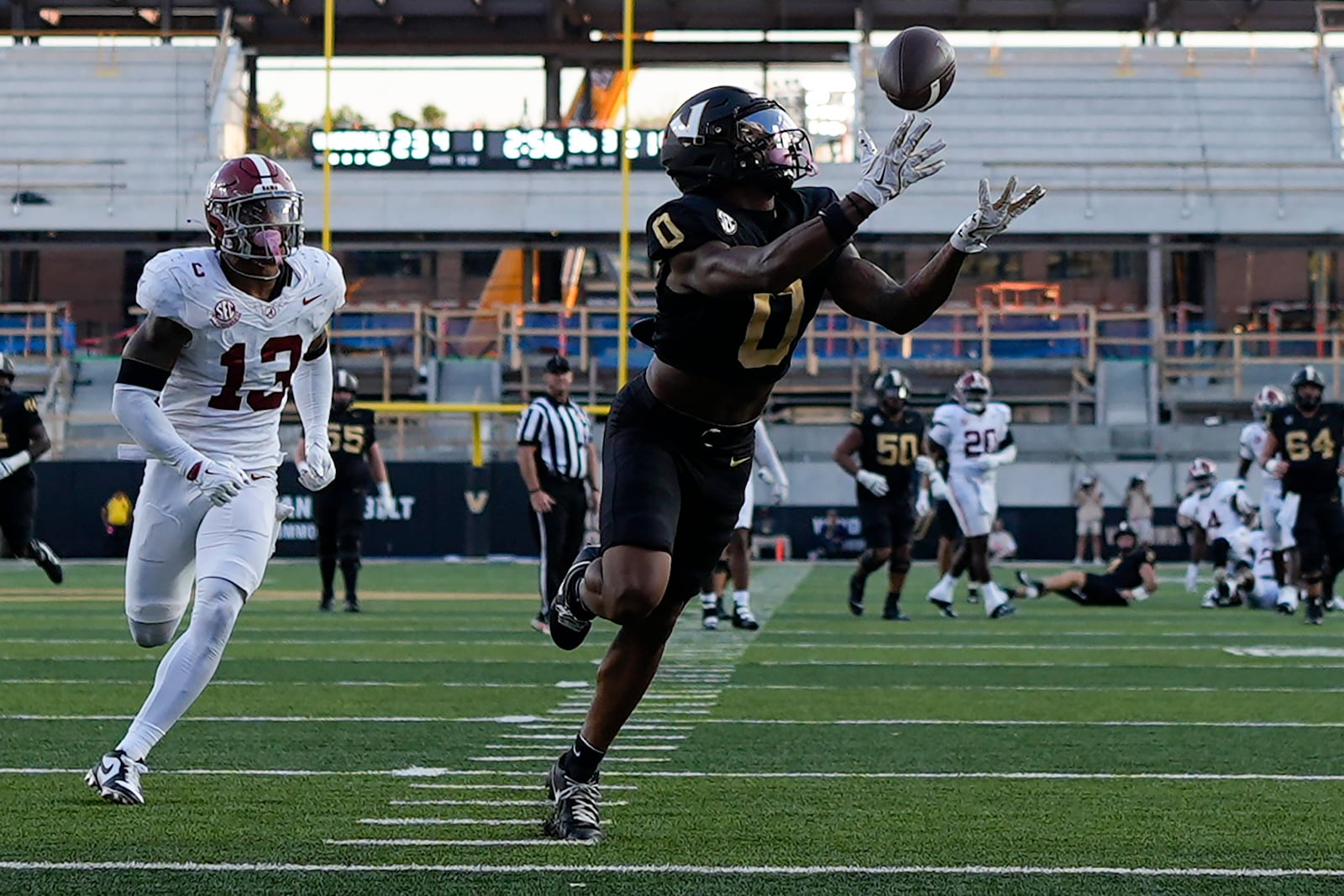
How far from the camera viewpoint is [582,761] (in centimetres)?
421

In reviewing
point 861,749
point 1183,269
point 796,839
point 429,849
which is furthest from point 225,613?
point 1183,269

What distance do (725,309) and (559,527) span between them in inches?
247

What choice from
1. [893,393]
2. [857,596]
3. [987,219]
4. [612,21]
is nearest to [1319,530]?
[893,393]

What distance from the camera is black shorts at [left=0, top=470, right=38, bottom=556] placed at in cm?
1148

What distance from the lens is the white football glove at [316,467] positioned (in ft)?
17.3

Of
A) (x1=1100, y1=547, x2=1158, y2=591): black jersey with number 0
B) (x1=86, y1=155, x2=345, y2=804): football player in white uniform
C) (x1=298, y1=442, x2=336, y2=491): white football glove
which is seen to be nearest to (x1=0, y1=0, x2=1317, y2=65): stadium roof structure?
(x1=1100, y1=547, x2=1158, y2=591): black jersey with number 0

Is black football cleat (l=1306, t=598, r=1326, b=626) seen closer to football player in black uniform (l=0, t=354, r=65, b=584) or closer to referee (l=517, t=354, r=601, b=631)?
referee (l=517, t=354, r=601, b=631)

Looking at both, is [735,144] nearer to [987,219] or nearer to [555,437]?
[987,219]

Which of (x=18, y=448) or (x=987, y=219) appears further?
(x=18, y=448)

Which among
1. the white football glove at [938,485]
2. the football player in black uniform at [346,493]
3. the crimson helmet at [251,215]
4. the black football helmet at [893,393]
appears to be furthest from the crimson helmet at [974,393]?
the crimson helmet at [251,215]

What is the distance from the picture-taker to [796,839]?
4.02 m

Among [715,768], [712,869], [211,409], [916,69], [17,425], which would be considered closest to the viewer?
[712,869]

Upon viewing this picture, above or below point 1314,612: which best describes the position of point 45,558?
above

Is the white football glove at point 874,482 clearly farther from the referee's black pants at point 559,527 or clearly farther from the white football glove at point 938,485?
the referee's black pants at point 559,527
